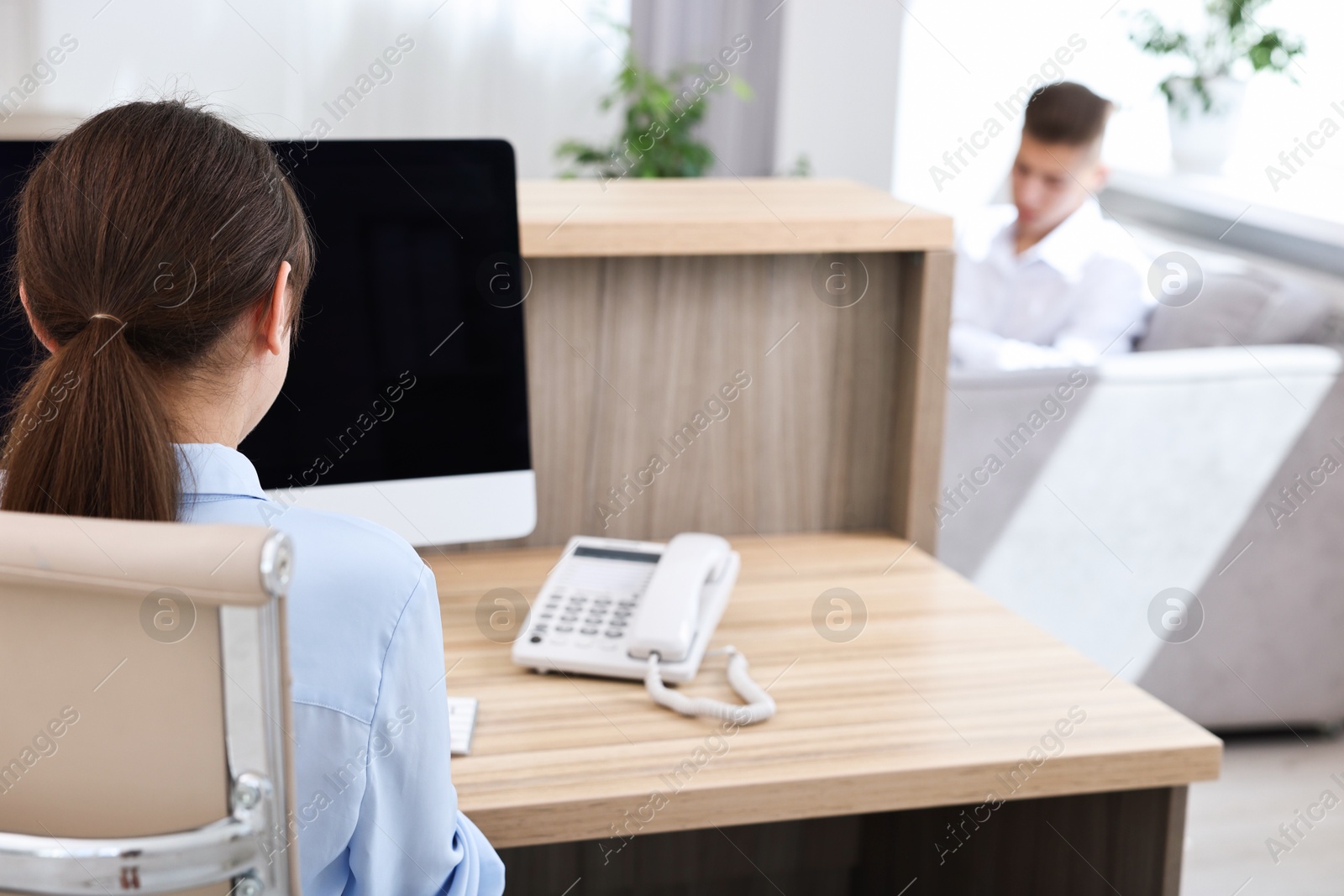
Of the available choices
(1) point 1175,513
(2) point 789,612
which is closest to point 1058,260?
(1) point 1175,513

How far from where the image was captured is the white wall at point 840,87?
4.64m

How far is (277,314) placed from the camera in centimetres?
82

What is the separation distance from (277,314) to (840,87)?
420 cm

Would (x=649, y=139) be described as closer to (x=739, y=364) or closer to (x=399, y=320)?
(x=739, y=364)

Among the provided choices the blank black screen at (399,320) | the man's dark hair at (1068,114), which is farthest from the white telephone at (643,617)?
the man's dark hair at (1068,114)

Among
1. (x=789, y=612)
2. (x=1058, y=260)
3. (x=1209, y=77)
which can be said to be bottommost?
(x=789, y=612)

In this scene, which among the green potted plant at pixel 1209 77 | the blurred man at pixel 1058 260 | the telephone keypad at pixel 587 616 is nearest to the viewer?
the telephone keypad at pixel 587 616

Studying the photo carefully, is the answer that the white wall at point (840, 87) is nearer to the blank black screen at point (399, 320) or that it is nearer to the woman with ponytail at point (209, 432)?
the blank black screen at point (399, 320)

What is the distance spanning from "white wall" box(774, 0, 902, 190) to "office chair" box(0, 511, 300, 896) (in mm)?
4418

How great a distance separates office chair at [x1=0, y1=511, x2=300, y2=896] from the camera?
541 mm

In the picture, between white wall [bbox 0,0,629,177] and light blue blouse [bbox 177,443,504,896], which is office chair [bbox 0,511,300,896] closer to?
light blue blouse [bbox 177,443,504,896]

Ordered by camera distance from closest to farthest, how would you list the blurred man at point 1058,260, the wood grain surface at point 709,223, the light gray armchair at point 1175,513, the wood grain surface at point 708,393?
the wood grain surface at point 709,223 → the wood grain surface at point 708,393 → the light gray armchair at point 1175,513 → the blurred man at point 1058,260

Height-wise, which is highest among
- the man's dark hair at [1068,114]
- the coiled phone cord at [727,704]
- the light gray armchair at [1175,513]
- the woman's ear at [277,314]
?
the man's dark hair at [1068,114]

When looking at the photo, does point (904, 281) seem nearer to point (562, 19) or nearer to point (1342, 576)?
point (1342, 576)
